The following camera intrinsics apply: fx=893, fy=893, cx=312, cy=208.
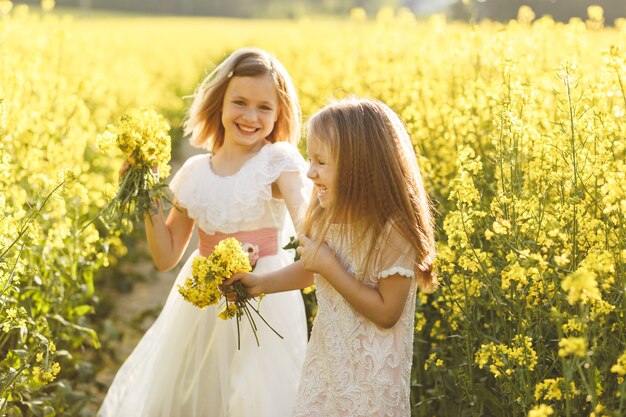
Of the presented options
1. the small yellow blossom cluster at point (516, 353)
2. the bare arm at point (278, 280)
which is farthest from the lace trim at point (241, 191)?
the small yellow blossom cluster at point (516, 353)

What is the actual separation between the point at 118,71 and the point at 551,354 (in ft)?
33.7

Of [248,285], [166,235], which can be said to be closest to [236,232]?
[166,235]

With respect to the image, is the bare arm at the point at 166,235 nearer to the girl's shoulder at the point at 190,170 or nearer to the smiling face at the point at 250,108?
the girl's shoulder at the point at 190,170

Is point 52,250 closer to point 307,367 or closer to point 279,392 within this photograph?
point 279,392

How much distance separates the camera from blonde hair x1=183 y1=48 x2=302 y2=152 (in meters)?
3.38

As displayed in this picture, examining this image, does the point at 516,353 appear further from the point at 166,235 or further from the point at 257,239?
the point at 166,235

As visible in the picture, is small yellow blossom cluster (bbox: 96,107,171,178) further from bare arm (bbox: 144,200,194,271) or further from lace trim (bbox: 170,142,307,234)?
lace trim (bbox: 170,142,307,234)

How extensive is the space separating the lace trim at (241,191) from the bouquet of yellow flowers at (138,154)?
363 millimetres

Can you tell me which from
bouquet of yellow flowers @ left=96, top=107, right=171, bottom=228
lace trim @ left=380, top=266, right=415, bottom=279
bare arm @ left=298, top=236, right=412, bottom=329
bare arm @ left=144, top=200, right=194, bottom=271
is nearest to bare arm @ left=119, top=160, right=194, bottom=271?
bare arm @ left=144, top=200, right=194, bottom=271

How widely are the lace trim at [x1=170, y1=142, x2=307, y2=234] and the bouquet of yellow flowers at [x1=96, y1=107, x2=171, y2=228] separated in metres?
0.36

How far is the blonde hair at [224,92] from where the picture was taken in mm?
3379

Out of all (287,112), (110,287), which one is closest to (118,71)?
(110,287)

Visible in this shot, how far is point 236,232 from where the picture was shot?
3.38 meters

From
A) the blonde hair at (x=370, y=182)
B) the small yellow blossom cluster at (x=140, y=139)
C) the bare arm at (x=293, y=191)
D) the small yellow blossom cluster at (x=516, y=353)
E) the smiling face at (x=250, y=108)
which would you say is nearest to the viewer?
the small yellow blossom cluster at (x=516, y=353)
